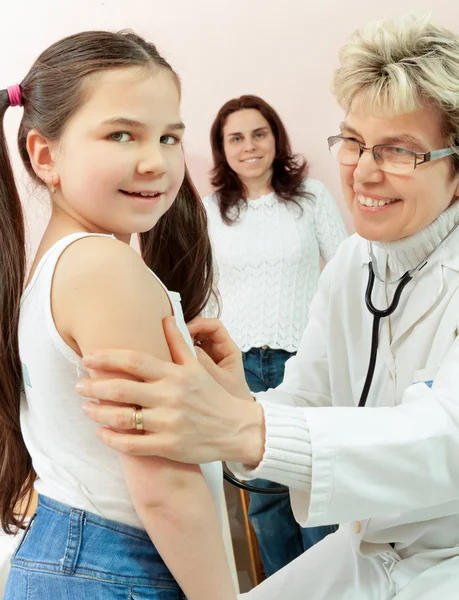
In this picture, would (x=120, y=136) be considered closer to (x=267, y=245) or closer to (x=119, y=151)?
(x=119, y=151)

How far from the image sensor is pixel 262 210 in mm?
2820

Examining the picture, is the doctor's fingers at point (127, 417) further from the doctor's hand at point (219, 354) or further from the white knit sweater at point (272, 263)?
the white knit sweater at point (272, 263)

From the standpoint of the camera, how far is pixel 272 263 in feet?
8.82

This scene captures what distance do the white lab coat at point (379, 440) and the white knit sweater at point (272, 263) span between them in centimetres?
104

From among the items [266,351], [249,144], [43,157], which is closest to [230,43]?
[249,144]

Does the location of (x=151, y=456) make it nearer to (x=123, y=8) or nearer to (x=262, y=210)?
(x=262, y=210)

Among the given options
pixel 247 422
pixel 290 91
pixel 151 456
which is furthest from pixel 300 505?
pixel 290 91

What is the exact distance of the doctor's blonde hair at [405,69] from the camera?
116cm

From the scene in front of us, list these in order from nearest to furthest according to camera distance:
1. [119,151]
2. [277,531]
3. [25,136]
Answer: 1. [119,151]
2. [25,136]
3. [277,531]

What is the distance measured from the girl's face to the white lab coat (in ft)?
1.28

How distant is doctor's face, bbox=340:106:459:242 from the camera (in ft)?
3.92

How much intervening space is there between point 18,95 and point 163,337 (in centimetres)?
44

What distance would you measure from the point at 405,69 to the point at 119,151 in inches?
22.1

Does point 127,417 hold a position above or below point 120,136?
below
